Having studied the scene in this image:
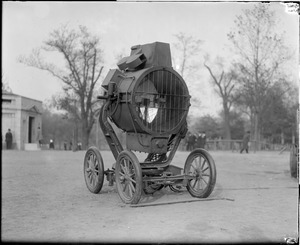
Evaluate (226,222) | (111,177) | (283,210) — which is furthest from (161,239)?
(111,177)

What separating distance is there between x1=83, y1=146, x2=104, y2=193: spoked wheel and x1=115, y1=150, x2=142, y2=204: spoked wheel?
0.86 metres

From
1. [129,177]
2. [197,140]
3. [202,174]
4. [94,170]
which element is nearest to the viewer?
[129,177]

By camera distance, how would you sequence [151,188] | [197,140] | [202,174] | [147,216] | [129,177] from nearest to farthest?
[147,216]
[129,177]
[202,174]
[151,188]
[197,140]

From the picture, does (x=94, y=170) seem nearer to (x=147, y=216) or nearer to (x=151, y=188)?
(x=151, y=188)

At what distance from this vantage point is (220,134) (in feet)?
160

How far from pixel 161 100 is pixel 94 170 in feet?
7.45

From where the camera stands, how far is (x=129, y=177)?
6844 millimetres

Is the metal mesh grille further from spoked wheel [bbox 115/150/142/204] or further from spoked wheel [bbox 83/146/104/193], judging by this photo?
spoked wheel [bbox 83/146/104/193]

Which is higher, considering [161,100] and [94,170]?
[161,100]

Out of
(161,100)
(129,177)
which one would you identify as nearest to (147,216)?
(129,177)

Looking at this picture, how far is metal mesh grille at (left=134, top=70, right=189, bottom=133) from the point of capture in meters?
7.16

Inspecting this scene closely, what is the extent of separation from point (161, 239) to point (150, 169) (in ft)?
9.97

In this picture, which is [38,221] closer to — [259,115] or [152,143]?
[152,143]

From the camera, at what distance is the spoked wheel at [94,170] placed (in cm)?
794
